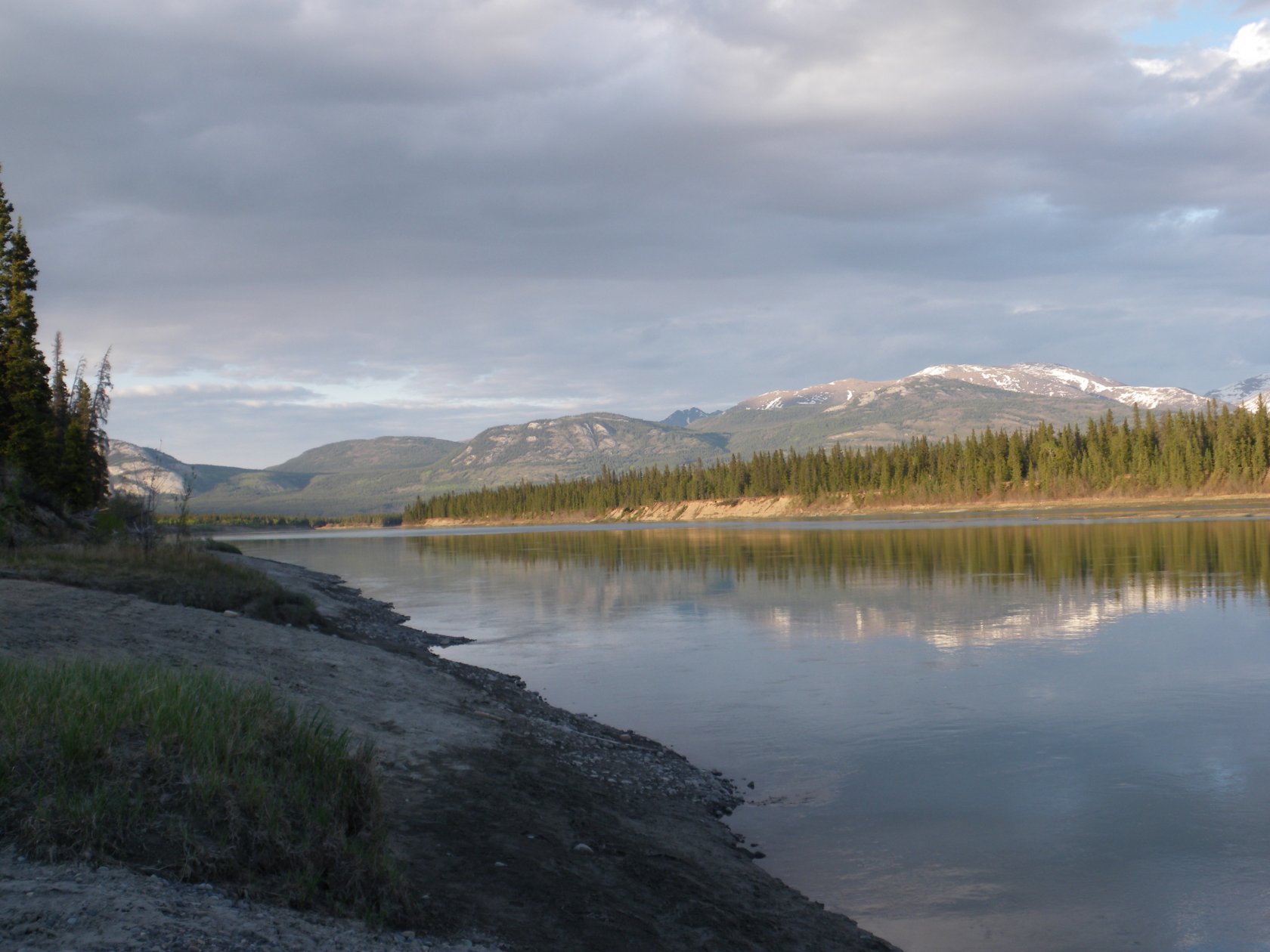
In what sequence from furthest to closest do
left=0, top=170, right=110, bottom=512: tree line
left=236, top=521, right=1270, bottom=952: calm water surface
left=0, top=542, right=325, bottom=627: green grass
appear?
left=0, top=170, right=110, bottom=512: tree line
left=0, top=542, right=325, bottom=627: green grass
left=236, top=521, right=1270, bottom=952: calm water surface

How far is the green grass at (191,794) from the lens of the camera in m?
6.84

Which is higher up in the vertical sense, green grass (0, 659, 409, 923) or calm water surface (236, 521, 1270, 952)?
green grass (0, 659, 409, 923)

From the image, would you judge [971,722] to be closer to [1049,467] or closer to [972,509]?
[972,509]

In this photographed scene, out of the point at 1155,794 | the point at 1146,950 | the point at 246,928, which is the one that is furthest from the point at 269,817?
the point at 1155,794

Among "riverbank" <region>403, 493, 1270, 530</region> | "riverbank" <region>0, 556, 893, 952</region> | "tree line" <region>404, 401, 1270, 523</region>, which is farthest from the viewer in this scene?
"tree line" <region>404, 401, 1270, 523</region>

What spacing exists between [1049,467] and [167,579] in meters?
141

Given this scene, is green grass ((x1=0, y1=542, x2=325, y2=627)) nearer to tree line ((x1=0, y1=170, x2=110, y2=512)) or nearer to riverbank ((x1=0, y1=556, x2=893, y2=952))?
riverbank ((x1=0, y1=556, x2=893, y2=952))

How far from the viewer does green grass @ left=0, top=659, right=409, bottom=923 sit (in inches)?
269

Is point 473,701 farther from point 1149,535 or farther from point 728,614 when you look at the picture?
point 1149,535

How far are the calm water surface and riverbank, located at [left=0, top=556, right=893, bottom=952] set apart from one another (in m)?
1.30

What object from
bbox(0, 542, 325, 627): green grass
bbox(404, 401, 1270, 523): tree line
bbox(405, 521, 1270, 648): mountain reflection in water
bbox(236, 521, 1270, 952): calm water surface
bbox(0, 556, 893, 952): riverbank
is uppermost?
bbox(404, 401, 1270, 523): tree line

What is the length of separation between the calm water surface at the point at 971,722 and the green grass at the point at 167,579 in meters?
5.23

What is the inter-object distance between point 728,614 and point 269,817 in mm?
27986

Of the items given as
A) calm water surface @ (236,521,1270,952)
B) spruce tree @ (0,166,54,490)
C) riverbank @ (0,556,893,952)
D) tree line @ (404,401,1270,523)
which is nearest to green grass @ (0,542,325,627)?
riverbank @ (0,556,893,952)
